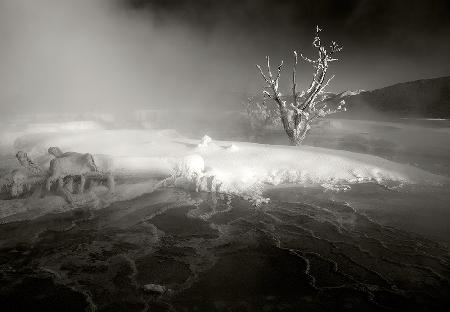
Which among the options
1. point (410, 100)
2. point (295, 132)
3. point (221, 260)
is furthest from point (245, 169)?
point (410, 100)

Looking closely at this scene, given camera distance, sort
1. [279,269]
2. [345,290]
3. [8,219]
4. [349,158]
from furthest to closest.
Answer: [349,158] < [8,219] < [279,269] < [345,290]

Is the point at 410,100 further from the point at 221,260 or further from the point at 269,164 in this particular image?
the point at 221,260

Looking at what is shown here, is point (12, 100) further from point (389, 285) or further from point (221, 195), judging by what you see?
point (389, 285)

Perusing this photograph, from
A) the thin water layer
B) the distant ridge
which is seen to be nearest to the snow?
the thin water layer

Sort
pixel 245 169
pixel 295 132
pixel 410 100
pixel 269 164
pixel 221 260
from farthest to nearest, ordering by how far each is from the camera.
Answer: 1. pixel 410 100
2. pixel 295 132
3. pixel 269 164
4. pixel 245 169
5. pixel 221 260

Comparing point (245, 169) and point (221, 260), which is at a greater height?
point (245, 169)

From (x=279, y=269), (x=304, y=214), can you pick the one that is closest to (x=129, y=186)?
(x=304, y=214)

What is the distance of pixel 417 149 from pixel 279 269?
45.3ft

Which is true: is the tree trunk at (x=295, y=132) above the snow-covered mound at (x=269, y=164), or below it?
above

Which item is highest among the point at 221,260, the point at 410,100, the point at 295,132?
the point at 410,100

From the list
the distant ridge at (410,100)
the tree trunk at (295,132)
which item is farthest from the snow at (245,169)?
the distant ridge at (410,100)

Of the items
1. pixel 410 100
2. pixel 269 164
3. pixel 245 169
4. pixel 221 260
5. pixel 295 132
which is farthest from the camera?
pixel 410 100

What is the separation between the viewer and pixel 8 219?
268 inches

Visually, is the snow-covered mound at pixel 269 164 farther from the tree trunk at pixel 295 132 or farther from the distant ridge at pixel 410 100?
the distant ridge at pixel 410 100
